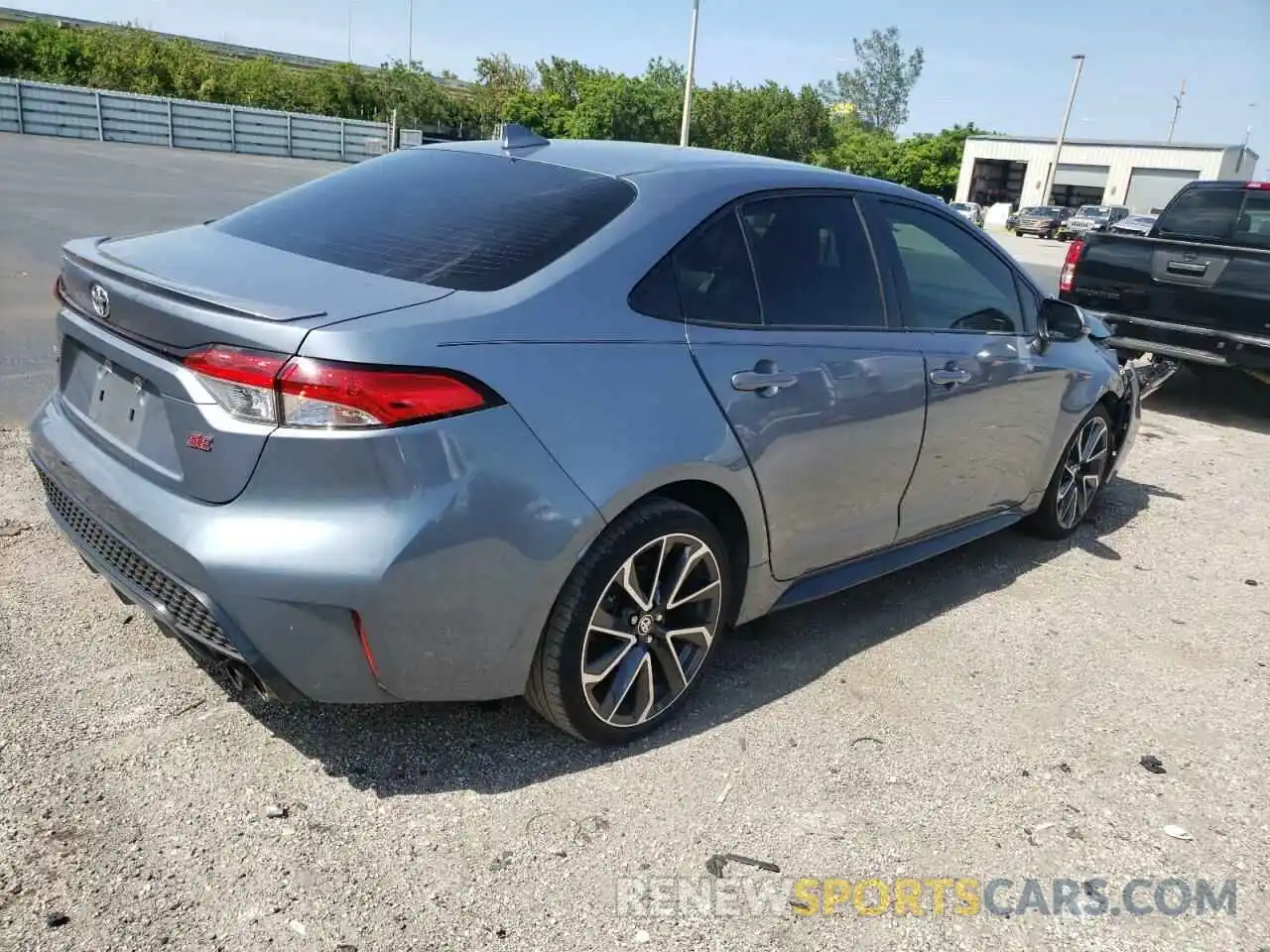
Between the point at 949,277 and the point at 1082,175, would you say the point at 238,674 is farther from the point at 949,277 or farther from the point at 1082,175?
the point at 1082,175

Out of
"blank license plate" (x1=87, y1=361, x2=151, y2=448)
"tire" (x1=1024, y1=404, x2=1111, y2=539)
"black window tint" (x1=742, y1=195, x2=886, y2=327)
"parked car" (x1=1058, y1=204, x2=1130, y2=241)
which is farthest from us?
"parked car" (x1=1058, y1=204, x2=1130, y2=241)

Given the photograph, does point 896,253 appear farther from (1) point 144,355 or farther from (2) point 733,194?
(1) point 144,355

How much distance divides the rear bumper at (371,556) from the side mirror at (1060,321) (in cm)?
278

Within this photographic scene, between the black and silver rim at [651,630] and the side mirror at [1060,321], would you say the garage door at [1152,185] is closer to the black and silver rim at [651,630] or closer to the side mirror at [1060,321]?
the side mirror at [1060,321]

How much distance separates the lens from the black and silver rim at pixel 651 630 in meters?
2.87

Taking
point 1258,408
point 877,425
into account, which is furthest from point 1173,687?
point 1258,408

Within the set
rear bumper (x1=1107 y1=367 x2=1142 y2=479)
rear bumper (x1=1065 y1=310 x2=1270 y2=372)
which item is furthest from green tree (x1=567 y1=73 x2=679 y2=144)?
rear bumper (x1=1107 y1=367 x2=1142 y2=479)

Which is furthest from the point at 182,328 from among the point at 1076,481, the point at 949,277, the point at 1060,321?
the point at 1076,481

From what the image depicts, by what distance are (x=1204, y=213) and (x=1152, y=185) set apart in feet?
220

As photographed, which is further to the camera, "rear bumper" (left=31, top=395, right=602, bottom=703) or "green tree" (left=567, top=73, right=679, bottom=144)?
"green tree" (left=567, top=73, right=679, bottom=144)

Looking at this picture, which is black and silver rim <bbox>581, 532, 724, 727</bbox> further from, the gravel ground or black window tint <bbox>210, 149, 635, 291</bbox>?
black window tint <bbox>210, 149, 635, 291</bbox>

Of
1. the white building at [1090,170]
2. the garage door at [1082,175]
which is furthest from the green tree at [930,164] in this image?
the garage door at [1082,175]

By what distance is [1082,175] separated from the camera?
71.2m

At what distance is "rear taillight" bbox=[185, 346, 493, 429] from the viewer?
7.56ft
